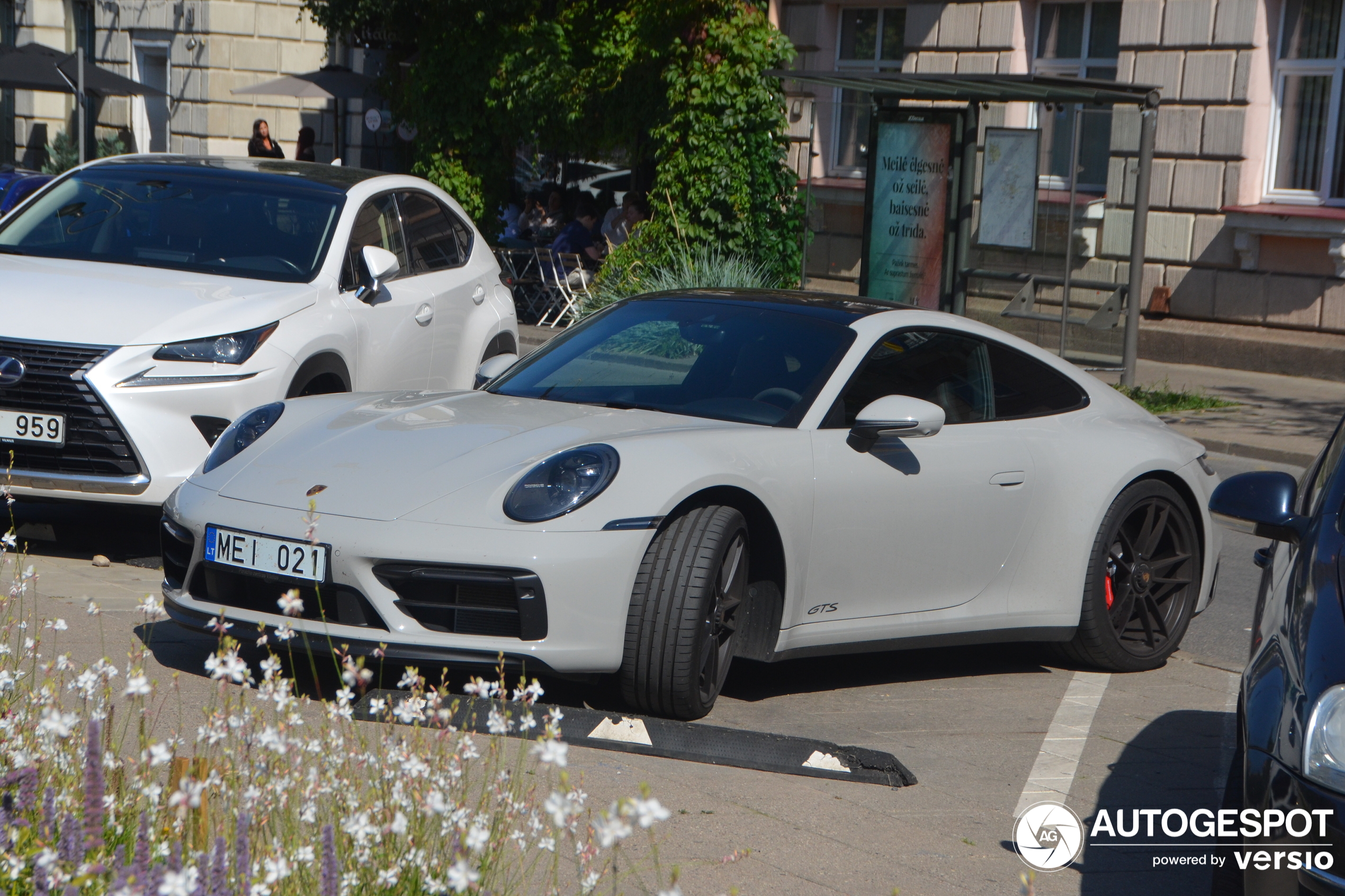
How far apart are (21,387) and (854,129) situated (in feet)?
48.1

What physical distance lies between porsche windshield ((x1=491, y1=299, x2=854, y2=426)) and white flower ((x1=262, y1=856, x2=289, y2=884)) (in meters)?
3.04

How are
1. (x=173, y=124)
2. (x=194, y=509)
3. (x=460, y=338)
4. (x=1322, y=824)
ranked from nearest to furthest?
(x=1322, y=824) → (x=194, y=509) → (x=460, y=338) → (x=173, y=124)

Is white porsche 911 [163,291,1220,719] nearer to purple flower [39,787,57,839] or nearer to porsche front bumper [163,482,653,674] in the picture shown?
porsche front bumper [163,482,653,674]

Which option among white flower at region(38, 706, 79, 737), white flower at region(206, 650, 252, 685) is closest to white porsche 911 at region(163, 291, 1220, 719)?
white flower at region(206, 650, 252, 685)

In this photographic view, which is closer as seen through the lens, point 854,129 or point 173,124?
point 854,129

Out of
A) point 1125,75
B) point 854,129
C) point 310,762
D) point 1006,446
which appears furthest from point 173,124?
point 310,762

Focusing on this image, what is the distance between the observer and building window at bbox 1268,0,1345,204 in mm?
16234

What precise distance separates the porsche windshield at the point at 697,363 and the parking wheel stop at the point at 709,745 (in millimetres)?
1101

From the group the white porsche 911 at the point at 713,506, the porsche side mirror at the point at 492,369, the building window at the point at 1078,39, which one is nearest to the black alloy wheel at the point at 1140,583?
the white porsche 911 at the point at 713,506

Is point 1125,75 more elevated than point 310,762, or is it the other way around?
point 1125,75

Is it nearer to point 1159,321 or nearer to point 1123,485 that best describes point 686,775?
point 1123,485

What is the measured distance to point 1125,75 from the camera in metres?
17.3

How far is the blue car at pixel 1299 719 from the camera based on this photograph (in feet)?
9.66

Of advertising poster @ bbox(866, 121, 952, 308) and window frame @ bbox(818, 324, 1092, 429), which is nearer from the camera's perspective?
window frame @ bbox(818, 324, 1092, 429)
